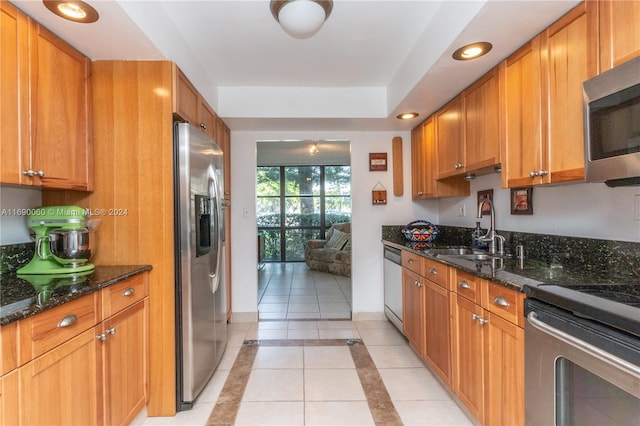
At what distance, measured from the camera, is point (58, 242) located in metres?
1.55

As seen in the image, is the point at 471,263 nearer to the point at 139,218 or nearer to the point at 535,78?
the point at 535,78

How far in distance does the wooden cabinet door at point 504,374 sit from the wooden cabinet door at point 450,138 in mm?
1356

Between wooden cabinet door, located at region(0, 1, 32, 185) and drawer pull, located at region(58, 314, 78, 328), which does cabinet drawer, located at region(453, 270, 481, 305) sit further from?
wooden cabinet door, located at region(0, 1, 32, 185)

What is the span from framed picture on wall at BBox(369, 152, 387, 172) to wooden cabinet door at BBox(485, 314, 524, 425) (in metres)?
2.24

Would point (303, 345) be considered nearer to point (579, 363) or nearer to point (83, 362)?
point (83, 362)

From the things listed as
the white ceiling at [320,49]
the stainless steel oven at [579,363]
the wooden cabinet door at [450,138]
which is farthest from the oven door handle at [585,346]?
the wooden cabinet door at [450,138]

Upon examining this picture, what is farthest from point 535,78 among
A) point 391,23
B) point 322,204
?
point 322,204

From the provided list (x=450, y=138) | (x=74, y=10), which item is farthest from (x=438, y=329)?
(x=74, y=10)

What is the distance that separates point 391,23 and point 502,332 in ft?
6.12

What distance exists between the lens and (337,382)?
2205 mm

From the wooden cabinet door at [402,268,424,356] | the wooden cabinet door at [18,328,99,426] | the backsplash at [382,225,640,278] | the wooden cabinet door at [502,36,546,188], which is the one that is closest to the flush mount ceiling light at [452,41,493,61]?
the wooden cabinet door at [502,36,546,188]

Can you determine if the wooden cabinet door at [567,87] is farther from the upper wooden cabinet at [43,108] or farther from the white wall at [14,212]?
the white wall at [14,212]

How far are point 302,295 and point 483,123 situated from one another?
3.31m

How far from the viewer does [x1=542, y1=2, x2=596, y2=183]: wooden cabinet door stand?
1360mm
